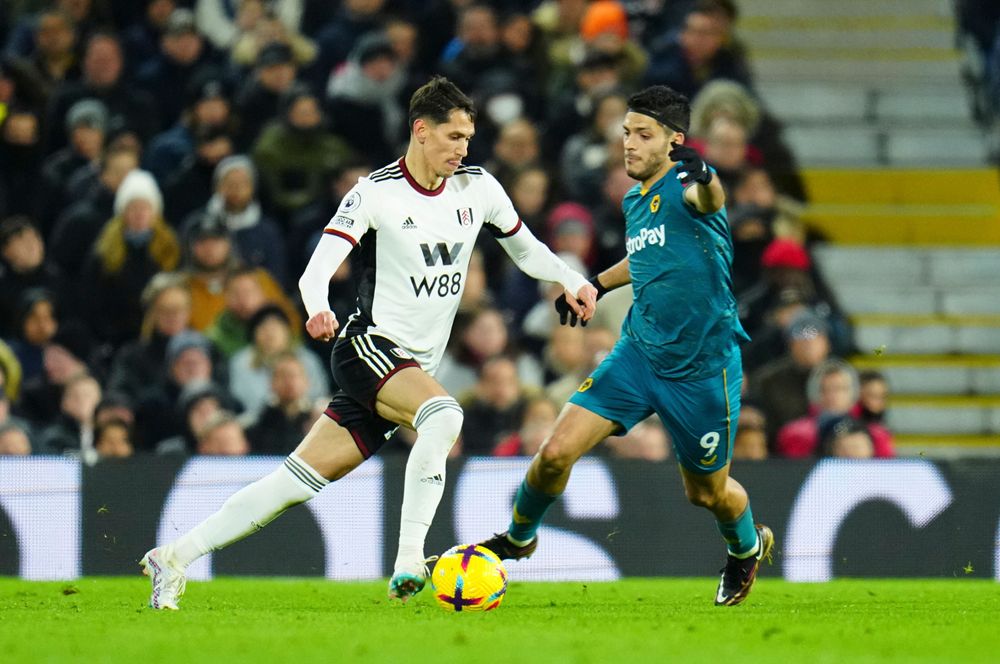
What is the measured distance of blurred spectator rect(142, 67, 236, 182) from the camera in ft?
43.5

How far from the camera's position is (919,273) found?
13992 mm

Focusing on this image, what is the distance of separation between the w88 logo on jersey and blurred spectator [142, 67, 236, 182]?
20.2ft

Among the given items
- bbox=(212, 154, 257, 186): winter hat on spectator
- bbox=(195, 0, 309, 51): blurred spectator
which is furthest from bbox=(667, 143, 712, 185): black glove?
bbox=(195, 0, 309, 51): blurred spectator

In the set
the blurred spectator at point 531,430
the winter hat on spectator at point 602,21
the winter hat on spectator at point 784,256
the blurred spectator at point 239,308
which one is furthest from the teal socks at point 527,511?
the winter hat on spectator at point 602,21

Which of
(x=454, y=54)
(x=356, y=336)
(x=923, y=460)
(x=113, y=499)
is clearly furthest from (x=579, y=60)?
(x=356, y=336)

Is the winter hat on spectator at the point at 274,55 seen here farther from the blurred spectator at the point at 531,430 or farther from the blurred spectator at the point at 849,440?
the blurred spectator at the point at 849,440

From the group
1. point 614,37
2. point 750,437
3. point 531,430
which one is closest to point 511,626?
point 531,430

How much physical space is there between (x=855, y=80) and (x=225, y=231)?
242 inches

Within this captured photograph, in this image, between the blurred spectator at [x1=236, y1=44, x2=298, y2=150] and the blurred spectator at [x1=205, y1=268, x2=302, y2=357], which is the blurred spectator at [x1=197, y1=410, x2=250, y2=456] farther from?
the blurred spectator at [x1=236, y1=44, x2=298, y2=150]

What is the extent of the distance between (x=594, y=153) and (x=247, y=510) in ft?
20.3

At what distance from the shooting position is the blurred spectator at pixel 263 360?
1162 cm

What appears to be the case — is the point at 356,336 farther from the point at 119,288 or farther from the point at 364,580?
the point at 119,288

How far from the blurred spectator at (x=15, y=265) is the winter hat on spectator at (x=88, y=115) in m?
1.38

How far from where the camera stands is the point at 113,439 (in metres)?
11.0
